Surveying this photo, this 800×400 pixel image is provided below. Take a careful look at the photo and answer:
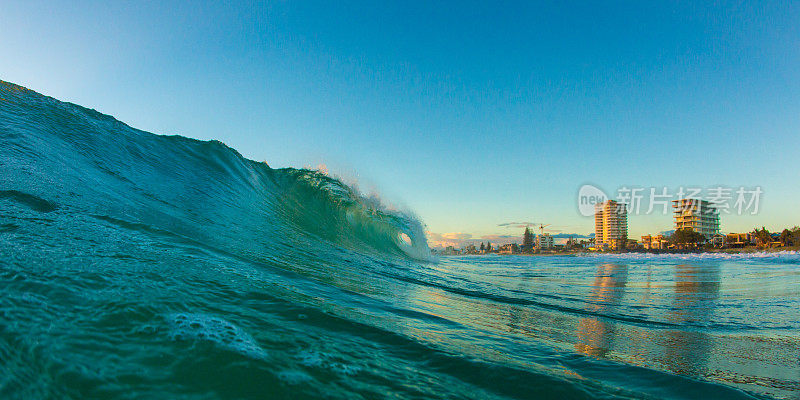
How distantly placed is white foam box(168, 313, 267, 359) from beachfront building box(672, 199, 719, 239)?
98.8 m

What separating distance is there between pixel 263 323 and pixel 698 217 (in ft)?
341

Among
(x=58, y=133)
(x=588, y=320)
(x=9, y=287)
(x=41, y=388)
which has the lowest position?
(x=588, y=320)

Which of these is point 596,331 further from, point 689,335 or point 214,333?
point 214,333

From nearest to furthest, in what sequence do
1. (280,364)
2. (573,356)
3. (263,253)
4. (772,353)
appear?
(280,364), (573,356), (772,353), (263,253)

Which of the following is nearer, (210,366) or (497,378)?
(210,366)

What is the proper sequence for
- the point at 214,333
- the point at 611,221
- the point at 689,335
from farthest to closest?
the point at 611,221 < the point at 689,335 < the point at 214,333

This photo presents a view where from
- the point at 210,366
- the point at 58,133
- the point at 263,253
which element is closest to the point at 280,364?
the point at 210,366

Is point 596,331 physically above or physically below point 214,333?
below

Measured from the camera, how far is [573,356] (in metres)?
→ 2.40

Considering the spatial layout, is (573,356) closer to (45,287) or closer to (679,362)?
(679,362)

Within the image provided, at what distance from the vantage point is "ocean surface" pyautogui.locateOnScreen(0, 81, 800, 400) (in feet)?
4.65

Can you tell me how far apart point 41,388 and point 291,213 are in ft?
27.6

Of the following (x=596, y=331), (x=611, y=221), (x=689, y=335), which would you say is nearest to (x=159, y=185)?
(x=596, y=331)

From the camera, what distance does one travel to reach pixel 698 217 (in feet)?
269
